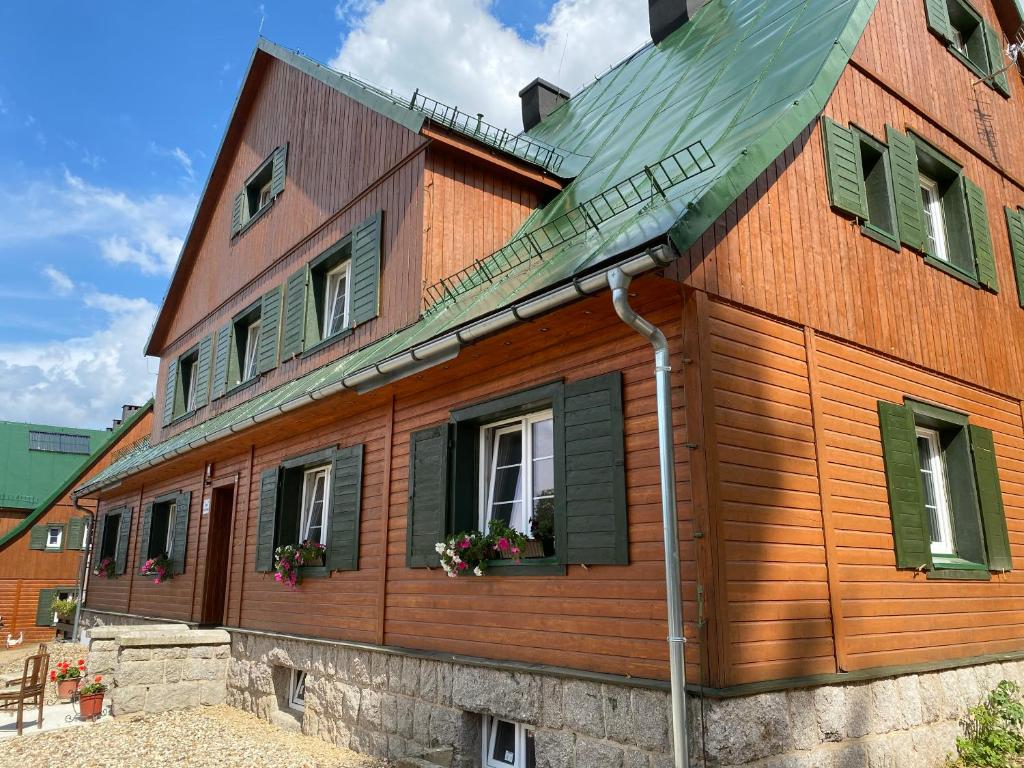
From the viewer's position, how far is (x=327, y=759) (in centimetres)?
745

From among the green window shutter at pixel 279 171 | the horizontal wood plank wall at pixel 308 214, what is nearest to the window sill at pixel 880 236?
the horizontal wood plank wall at pixel 308 214

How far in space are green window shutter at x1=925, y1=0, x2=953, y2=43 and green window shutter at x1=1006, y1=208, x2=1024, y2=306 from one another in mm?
2065

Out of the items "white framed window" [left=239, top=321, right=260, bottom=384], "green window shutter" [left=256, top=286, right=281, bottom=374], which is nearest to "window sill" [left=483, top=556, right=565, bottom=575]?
"green window shutter" [left=256, top=286, right=281, bottom=374]

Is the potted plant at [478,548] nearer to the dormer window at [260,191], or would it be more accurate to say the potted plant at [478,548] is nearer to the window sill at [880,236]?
the window sill at [880,236]

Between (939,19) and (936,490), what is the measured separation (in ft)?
17.5

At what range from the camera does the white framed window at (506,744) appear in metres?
6.17

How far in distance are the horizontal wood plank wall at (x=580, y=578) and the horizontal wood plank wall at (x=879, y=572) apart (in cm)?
146

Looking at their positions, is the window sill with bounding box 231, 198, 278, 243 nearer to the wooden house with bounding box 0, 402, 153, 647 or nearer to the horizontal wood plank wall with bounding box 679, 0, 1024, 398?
the horizontal wood plank wall with bounding box 679, 0, 1024, 398

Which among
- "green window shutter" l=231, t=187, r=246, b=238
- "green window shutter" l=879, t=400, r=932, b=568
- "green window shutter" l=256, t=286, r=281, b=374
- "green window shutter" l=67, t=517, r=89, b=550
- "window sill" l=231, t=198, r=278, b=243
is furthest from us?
"green window shutter" l=67, t=517, r=89, b=550

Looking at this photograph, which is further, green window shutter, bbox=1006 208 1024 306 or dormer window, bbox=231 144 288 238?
dormer window, bbox=231 144 288 238

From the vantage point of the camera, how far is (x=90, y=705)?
963 cm

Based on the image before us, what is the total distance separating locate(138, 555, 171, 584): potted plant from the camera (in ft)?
42.9

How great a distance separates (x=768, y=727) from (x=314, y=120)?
1008 centimetres

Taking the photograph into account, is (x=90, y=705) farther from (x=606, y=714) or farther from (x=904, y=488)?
(x=904, y=488)
